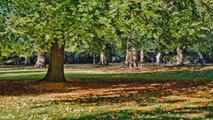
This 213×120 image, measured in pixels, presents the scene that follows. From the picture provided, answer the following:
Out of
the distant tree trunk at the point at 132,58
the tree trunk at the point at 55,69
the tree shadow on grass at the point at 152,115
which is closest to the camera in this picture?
the tree shadow on grass at the point at 152,115

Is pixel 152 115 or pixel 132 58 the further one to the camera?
pixel 132 58

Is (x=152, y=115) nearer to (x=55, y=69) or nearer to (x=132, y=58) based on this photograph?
(x=55, y=69)

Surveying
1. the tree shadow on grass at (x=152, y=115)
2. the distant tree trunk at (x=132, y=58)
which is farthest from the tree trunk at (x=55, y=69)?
the distant tree trunk at (x=132, y=58)

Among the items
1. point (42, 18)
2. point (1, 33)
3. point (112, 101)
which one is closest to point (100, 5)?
point (42, 18)

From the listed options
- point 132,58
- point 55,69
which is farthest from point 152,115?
point 132,58

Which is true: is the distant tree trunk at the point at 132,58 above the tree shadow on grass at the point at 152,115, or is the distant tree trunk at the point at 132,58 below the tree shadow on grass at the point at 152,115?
above

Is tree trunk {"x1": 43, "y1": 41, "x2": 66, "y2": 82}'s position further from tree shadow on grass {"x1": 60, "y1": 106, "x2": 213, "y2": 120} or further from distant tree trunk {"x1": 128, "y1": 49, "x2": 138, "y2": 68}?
distant tree trunk {"x1": 128, "y1": 49, "x2": 138, "y2": 68}

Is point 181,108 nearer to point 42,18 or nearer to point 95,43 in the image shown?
point 42,18

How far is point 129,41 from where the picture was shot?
3941 centimetres

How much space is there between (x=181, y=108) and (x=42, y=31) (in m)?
6.73

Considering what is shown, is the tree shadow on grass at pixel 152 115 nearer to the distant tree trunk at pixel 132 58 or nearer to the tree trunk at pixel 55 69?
the tree trunk at pixel 55 69

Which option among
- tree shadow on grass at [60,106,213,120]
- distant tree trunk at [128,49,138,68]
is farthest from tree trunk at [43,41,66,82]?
distant tree trunk at [128,49,138,68]

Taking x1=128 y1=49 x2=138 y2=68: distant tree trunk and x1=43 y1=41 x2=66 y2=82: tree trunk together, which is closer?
x1=43 y1=41 x2=66 y2=82: tree trunk

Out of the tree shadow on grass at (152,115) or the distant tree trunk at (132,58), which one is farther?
the distant tree trunk at (132,58)
